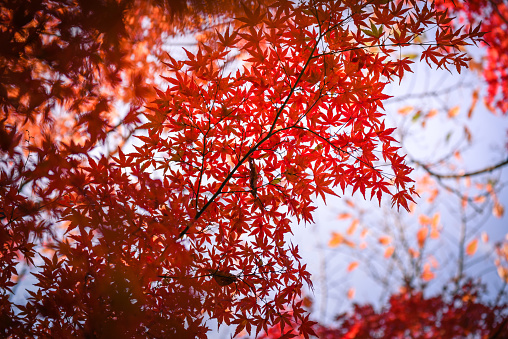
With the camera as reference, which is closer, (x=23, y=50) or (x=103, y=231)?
(x=103, y=231)

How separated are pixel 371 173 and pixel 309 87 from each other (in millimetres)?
588

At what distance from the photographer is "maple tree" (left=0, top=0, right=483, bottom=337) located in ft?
5.01

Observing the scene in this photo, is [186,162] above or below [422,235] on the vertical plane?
below

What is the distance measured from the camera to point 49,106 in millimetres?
1745

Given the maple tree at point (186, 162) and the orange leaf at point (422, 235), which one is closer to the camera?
the maple tree at point (186, 162)

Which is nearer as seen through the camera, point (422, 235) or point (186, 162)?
point (186, 162)

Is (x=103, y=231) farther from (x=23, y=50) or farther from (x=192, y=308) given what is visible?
(x=23, y=50)

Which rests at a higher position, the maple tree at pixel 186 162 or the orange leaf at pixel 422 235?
the orange leaf at pixel 422 235

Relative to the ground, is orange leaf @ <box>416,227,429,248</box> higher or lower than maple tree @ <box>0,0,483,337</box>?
higher

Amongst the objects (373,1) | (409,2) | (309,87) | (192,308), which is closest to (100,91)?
(309,87)

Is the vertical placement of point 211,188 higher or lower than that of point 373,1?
lower

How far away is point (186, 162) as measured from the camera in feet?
5.69

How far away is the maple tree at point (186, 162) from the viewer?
1527 mm

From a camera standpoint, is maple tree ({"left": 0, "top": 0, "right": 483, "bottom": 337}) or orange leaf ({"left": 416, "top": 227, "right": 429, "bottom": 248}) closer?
maple tree ({"left": 0, "top": 0, "right": 483, "bottom": 337})
